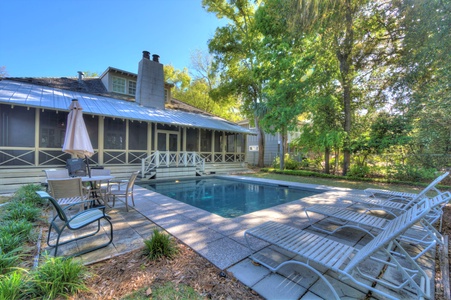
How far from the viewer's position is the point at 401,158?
34.1 ft

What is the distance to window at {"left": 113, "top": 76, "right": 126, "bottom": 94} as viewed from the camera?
1381cm

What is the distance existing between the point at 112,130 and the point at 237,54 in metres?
11.9

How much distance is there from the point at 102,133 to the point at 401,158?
15.7 metres

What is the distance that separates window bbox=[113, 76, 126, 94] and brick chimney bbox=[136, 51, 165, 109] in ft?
5.17

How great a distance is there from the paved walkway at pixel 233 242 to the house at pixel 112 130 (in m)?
5.96

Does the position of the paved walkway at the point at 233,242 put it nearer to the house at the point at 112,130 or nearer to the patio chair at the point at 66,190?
the patio chair at the point at 66,190

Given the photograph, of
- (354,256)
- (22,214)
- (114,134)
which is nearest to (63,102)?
(114,134)

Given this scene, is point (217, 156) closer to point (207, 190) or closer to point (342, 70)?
point (207, 190)

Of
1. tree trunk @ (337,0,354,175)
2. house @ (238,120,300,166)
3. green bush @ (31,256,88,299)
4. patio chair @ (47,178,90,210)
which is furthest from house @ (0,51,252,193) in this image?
green bush @ (31,256,88,299)

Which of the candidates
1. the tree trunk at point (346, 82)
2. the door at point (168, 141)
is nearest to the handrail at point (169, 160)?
the door at point (168, 141)

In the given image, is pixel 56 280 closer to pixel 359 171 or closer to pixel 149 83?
pixel 149 83

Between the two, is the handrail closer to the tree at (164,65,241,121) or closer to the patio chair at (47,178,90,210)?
the patio chair at (47,178,90,210)

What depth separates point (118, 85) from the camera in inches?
549

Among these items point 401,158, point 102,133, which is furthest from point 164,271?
point 401,158
